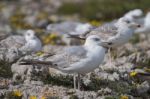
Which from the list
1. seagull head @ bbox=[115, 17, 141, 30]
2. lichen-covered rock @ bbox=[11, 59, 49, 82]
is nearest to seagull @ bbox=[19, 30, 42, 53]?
lichen-covered rock @ bbox=[11, 59, 49, 82]

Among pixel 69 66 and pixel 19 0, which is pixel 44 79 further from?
pixel 19 0

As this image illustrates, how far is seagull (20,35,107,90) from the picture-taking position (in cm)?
981

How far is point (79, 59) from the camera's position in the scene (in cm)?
986

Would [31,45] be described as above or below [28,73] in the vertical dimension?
above

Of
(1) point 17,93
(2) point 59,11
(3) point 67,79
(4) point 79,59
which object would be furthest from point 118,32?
(2) point 59,11

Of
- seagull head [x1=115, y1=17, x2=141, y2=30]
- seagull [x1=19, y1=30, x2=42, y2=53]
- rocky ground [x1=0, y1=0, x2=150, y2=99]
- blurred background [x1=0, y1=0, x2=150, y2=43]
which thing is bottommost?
rocky ground [x1=0, y1=0, x2=150, y2=99]

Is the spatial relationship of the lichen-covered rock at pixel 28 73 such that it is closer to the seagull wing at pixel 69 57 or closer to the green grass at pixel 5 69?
the green grass at pixel 5 69

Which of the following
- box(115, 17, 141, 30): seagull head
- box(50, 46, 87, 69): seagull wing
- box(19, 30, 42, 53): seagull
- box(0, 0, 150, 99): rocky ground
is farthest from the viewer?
box(115, 17, 141, 30): seagull head

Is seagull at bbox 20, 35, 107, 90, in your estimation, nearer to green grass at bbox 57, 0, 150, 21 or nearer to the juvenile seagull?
the juvenile seagull

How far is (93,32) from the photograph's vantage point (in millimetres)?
13172

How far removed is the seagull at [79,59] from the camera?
9812 millimetres

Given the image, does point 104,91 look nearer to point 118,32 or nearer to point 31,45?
point 118,32

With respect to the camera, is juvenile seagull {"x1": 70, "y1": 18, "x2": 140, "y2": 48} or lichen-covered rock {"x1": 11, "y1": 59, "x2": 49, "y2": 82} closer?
lichen-covered rock {"x1": 11, "y1": 59, "x2": 49, "y2": 82}

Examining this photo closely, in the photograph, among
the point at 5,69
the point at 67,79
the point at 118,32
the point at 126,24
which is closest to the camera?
the point at 67,79
